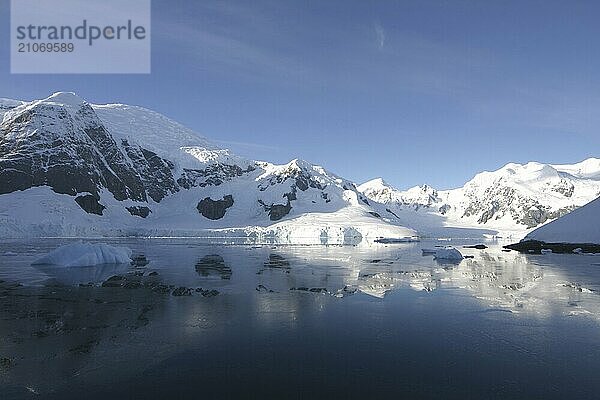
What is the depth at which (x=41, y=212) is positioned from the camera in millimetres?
90500

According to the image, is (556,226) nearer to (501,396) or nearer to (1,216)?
(501,396)

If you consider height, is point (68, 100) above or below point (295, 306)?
above

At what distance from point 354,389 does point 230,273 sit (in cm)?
2083

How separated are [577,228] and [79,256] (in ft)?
217

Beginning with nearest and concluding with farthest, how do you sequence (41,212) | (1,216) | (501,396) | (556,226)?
(501,396) → (556,226) → (1,216) → (41,212)

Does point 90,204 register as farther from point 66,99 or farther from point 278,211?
point 278,211

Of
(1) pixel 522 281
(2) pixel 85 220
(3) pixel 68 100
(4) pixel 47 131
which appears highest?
(3) pixel 68 100

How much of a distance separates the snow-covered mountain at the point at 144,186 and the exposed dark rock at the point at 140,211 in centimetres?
42

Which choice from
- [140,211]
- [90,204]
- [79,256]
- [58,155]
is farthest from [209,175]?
[79,256]

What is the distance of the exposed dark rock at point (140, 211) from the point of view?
130 meters

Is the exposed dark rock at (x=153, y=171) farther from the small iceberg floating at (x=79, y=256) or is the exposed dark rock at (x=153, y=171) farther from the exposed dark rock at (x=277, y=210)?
the small iceberg floating at (x=79, y=256)

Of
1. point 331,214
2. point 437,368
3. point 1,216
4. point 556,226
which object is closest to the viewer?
point 437,368

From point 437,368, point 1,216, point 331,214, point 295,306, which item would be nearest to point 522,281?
point 295,306

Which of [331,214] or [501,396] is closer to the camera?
[501,396]
